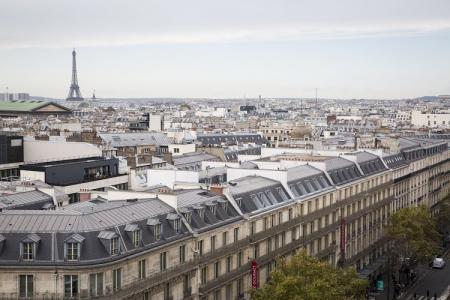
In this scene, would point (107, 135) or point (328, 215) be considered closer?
point (328, 215)

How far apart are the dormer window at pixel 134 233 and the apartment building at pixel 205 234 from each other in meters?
0.07

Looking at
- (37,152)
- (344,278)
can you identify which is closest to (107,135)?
(37,152)

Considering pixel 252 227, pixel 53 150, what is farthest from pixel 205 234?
pixel 53 150

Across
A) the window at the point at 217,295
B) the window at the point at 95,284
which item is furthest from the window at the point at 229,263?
the window at the point at 95,284

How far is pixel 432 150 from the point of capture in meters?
125

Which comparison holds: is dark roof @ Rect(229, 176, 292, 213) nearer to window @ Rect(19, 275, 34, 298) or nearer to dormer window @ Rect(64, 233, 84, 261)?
dormer window @ Rect(64, 233, 84, 261)

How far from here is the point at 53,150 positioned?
331 feet

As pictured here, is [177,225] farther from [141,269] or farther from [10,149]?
[10,149]

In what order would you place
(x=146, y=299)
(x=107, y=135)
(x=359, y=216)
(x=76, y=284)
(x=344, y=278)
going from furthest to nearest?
1. (x=107, y=135)
2. (x=359, y=216)
3. (x=344, y=278)
4. (x=146, y=299)
5. (x=76, y=284)

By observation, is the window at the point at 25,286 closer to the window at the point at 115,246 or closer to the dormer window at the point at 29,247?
the dormer window at the point at 29,247

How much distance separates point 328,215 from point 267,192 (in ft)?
43.0

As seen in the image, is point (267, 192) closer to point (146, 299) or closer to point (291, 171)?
point (291, 171)

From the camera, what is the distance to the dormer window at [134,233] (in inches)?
1891

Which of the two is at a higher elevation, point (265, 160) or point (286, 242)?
point (265, 160)
